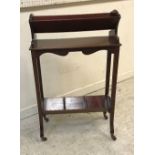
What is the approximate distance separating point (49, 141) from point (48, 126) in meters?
0.20

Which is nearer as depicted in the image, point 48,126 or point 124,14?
point 48,126

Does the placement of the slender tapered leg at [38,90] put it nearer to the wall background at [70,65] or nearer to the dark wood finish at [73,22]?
the dark wood finish at [73,22]

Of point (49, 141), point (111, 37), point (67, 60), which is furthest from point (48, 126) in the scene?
point (111, 37)

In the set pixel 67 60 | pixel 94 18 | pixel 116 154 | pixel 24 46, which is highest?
pixel 94 18

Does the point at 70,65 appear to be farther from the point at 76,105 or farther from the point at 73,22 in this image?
the point at 73,22

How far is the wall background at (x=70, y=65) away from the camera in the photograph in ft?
6.93

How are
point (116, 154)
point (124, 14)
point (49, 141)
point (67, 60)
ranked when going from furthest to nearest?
point (124, 14)
point (67, 60)
point (49, 141)
point (116, 154)

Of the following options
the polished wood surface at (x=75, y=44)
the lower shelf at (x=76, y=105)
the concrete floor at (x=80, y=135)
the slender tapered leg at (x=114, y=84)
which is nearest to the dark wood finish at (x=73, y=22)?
the polished wood surface at (x=75, y=44)

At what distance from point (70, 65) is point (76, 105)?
0.44 m

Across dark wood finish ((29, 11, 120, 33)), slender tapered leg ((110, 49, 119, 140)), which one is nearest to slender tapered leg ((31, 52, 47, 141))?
dark wood finish ((29, 11, 120, 33))

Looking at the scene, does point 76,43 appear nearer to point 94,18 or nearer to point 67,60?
point 94,18

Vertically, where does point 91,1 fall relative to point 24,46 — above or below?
above

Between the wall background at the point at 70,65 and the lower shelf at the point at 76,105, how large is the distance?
22 centimetres
